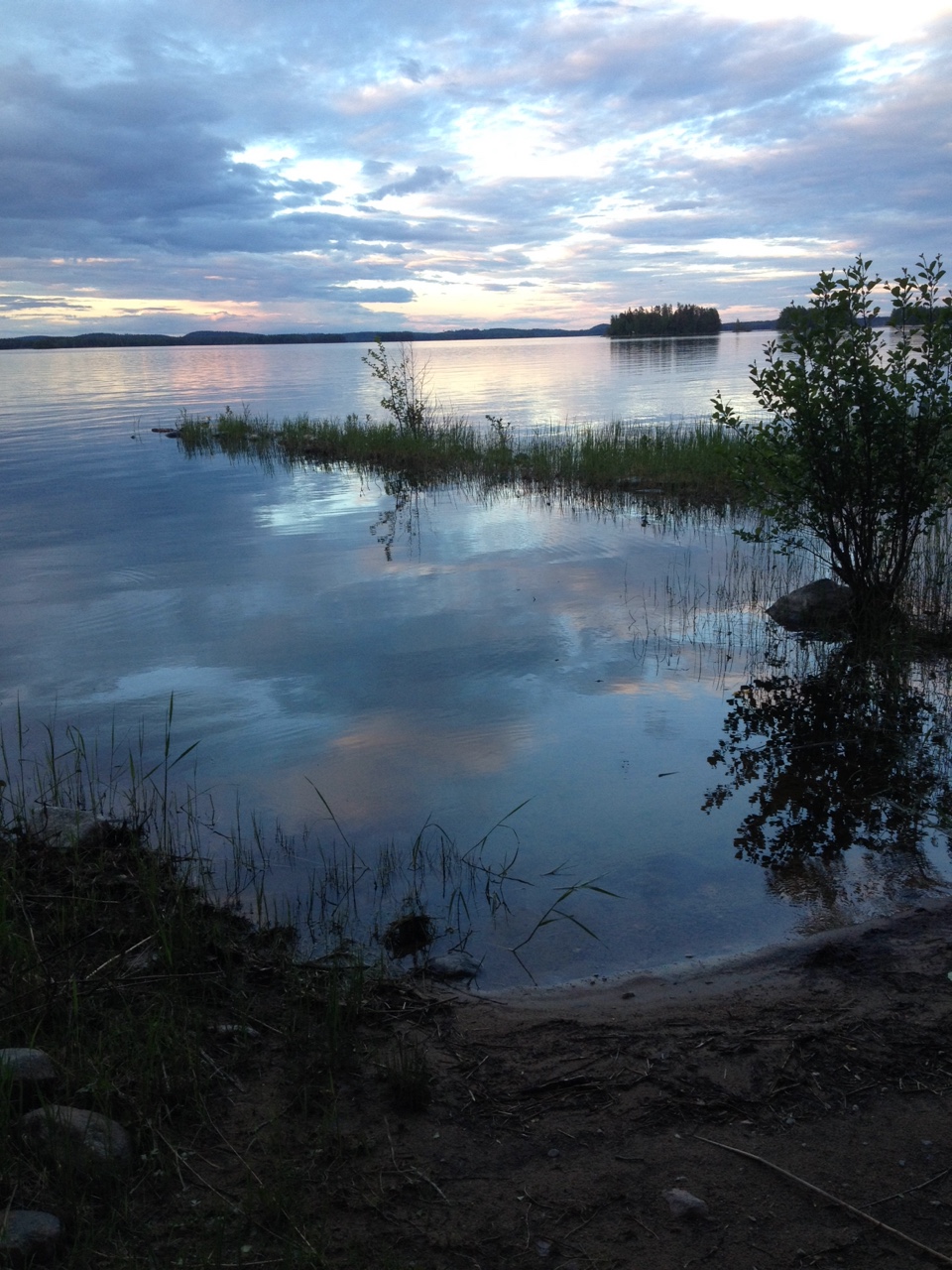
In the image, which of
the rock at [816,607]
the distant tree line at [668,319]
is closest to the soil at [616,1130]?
the rock at [816,607]

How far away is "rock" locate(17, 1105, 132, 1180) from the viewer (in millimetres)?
3000

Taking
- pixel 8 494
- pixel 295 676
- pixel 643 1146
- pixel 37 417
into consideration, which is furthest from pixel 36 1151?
pixel 37 417

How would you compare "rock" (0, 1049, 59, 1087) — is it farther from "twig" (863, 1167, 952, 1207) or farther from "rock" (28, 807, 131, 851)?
"twig" (863, 1167, 952, 1207)

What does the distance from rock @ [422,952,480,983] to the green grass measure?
11716 mm

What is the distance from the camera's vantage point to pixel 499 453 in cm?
2200

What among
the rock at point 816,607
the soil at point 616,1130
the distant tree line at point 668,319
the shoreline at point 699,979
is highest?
the distant tree line at point 668,319

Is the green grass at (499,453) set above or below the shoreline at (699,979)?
above

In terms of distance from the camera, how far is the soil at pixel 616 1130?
112 inches

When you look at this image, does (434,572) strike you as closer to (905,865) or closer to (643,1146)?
(905,865)

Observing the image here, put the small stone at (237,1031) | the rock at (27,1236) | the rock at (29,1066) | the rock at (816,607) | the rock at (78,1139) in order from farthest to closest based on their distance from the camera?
the rock at (816,607) < the small stone at (237,1031) < the rock at (29,1066) < the rock at (78,1139) < the rock at (27,1236)

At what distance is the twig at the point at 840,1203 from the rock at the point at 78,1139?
1.98 meters

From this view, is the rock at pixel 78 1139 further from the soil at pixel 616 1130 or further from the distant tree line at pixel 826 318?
the distant tree line at pixel 826 318

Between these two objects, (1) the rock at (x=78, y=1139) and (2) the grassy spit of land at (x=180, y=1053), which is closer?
(2) the grassy spit of land at (x=180, y=1053)

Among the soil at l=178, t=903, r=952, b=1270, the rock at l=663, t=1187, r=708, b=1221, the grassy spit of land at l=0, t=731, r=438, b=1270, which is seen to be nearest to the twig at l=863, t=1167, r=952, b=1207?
the soil at l=178, t=903, r=952, b=1270
